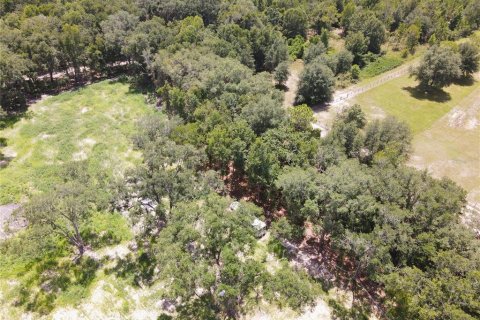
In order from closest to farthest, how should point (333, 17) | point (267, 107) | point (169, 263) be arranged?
point (169, 263) < point (267, 107) < point (333, 17)

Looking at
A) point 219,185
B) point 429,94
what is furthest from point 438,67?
point 219,185

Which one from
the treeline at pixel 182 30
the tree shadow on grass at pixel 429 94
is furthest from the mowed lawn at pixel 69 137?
the tree shadow on grass at pixel 429 94

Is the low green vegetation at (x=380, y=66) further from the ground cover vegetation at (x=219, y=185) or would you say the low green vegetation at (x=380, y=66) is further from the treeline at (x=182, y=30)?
the ground cover vegetation at (x=219, y=185)

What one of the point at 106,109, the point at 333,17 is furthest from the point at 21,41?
the point at 333,17

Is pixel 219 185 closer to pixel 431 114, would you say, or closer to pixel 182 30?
pixel 182 30

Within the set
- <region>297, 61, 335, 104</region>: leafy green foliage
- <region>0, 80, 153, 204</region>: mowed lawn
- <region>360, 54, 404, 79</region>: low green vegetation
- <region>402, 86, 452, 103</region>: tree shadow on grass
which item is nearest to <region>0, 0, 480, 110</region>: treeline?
<region>360, 54, 404, 79</region>: low green vegetation

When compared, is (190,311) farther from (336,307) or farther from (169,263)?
(336,307)

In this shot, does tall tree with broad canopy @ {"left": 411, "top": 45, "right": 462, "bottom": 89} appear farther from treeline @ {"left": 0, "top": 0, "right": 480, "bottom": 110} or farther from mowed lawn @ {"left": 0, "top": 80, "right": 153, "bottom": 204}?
mowed lawn @ {"left": 0, "top": 80, "right": 153, "bottom": 204}
